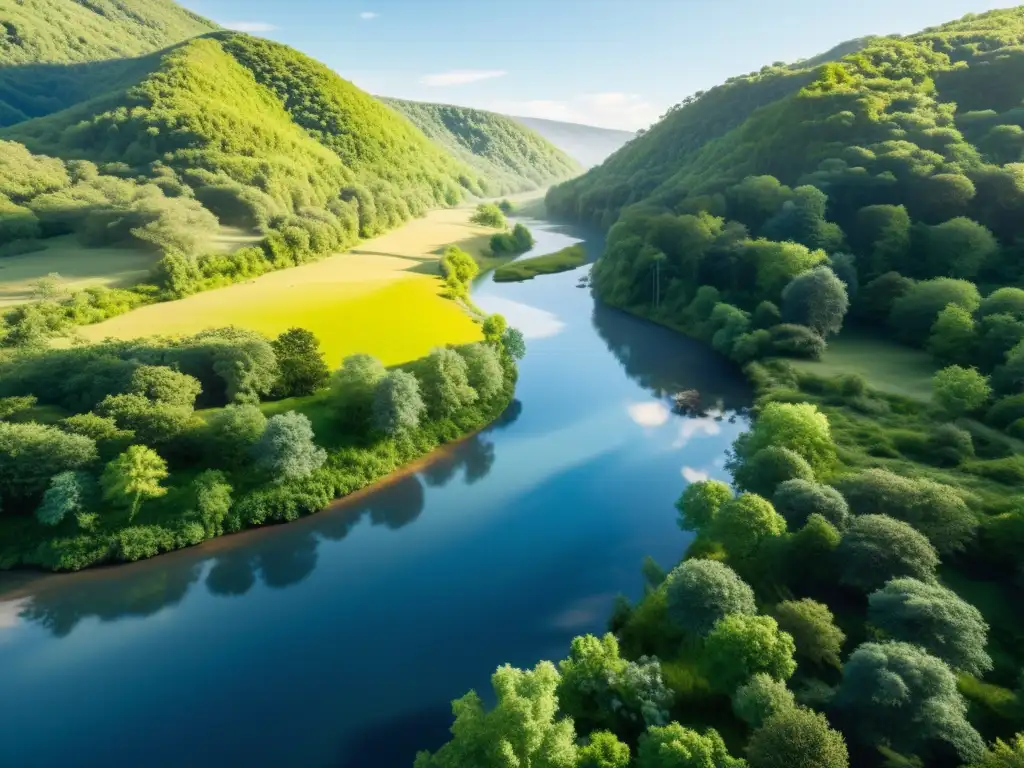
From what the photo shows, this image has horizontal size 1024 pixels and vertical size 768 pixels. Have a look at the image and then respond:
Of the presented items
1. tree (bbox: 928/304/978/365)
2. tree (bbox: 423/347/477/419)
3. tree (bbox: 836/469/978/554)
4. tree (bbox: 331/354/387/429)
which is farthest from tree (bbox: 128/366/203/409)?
tree (bbox: 928/304/978/365)

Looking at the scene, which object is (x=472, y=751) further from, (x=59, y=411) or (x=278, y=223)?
(x=278, y=223)

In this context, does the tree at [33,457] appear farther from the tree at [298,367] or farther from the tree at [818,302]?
the tree at [818,302]

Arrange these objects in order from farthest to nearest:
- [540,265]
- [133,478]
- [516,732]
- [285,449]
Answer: [540,265], [285,449], [133,478], [516,732]

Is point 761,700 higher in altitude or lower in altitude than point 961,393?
lower

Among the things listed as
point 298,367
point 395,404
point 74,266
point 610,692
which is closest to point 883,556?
point 610,692

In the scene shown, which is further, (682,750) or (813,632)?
(813,632)

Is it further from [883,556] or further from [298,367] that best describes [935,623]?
[298,367]
